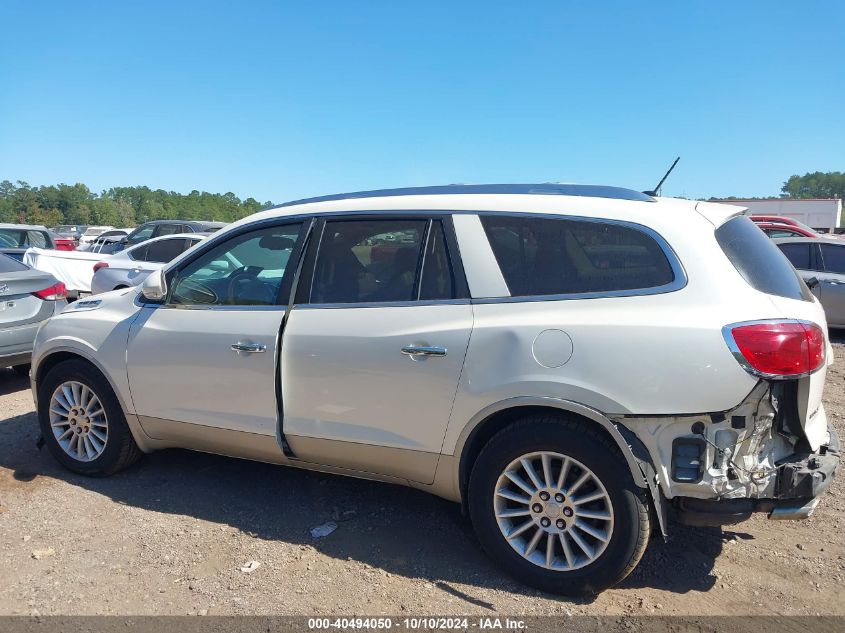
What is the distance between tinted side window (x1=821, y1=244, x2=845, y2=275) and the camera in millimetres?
9781

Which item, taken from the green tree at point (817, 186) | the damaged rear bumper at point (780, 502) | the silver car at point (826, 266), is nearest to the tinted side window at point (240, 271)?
the damaged rear bumper at point (780, 502)

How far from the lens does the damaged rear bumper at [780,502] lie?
9.13ft

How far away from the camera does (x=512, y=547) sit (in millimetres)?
3098

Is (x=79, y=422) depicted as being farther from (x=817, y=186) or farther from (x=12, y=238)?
(x=817, y=186)

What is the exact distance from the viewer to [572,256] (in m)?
3.07

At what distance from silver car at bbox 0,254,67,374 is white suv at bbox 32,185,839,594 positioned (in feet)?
10.4

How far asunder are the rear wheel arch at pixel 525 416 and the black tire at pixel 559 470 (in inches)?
0.7

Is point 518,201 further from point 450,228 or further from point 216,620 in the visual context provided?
point 216,620

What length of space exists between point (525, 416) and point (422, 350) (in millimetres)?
577

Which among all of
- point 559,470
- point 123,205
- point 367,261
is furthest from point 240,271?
point 123,205

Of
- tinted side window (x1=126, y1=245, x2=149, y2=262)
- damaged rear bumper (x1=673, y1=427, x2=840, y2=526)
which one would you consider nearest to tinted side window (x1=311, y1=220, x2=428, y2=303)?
damaged rear bumper (x1=673, y1=427, x2=840, y2=526)

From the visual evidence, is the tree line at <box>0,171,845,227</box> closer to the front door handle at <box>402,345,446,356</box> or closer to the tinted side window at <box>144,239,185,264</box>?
the tinted side window at <box>144,239,185,264</box>

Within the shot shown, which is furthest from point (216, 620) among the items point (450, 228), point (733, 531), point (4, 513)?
point (733, 531)

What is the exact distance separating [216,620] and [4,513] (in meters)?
1.88
